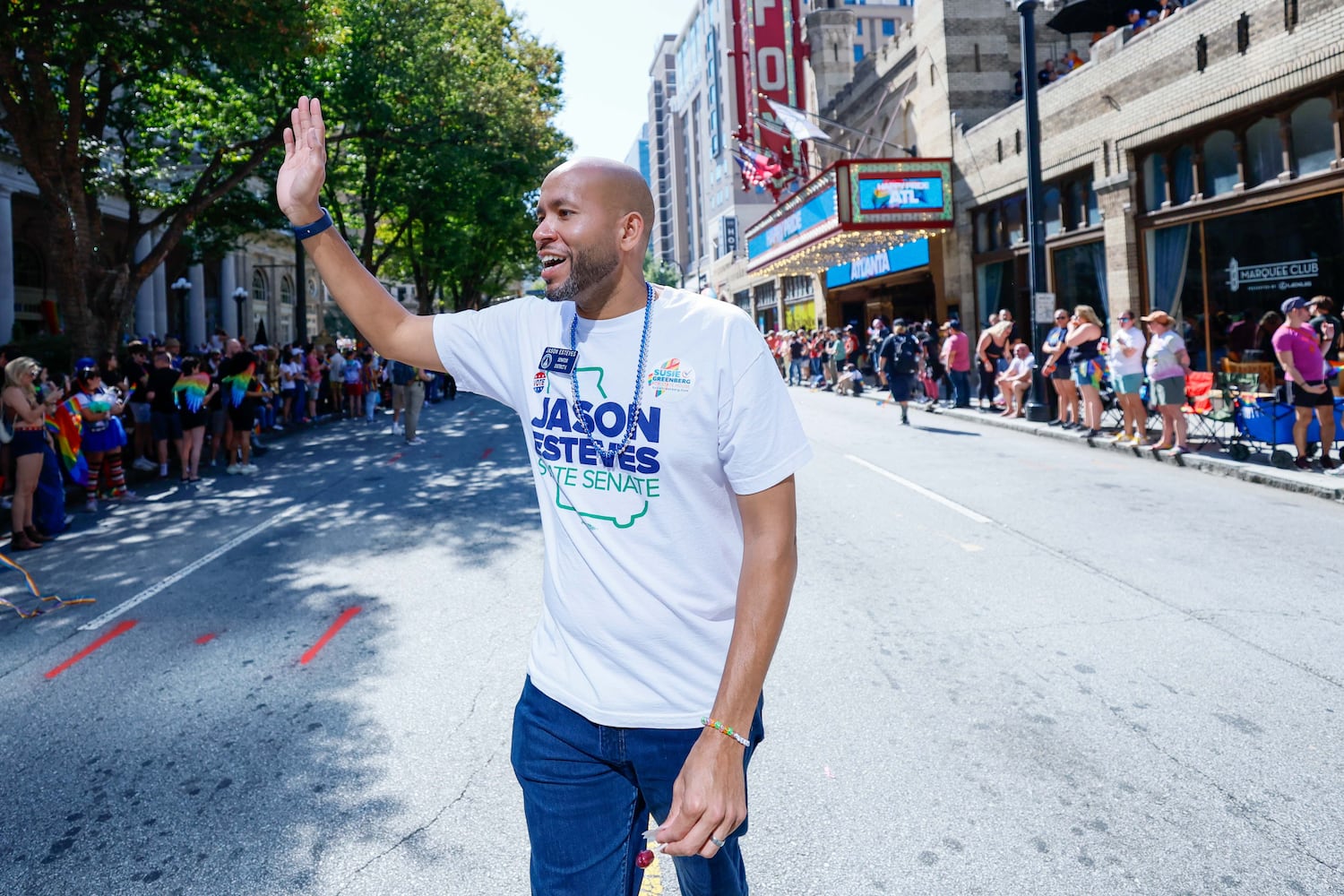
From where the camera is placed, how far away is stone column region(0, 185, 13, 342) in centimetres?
2800

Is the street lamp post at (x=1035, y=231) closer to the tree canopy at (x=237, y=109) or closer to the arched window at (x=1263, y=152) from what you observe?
the arched window at (x=1263, y=152)

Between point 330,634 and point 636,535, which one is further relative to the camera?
point 330,634

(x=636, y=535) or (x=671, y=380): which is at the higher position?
(x=671, y=380)

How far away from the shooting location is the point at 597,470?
2031mm

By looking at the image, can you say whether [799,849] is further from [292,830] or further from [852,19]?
[852,19]

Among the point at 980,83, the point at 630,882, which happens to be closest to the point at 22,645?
the point at 630,882

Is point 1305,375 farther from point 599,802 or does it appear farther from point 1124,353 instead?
point 599,802

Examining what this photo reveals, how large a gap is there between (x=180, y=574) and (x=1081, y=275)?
18859 mm

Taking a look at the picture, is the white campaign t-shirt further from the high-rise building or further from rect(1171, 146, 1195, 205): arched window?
the high-rise building

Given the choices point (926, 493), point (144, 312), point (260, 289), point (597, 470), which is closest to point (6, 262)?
point (144, 312)

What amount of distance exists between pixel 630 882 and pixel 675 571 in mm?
641

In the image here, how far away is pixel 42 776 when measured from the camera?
4105mm

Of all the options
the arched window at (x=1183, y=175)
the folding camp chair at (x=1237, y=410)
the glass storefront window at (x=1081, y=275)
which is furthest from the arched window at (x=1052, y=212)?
the folding camp chair at (x=1237, y=410)

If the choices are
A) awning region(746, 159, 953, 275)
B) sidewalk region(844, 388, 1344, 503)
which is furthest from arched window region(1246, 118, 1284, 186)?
awning region(746, 159, 953, 275)
